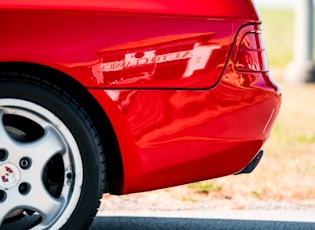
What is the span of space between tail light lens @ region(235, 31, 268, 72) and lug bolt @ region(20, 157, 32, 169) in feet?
3.37

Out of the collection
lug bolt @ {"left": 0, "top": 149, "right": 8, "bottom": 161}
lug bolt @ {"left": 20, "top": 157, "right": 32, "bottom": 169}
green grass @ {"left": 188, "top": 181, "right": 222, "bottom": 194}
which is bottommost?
green grass @ {"left": 188, "top": 181, "right": 222, "bottom": 194}

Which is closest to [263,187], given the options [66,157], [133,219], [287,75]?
[133,219]

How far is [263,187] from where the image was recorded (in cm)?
658

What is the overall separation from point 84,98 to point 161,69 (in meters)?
0.38

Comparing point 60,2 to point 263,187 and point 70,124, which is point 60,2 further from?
point 263,187

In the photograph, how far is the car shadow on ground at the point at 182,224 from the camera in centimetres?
523

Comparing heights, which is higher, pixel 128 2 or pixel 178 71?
pixel 128 2

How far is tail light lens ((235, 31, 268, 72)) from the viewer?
4.34 m

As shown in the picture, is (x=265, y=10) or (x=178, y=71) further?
(x=265, y=10)

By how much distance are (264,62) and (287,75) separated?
1889cm

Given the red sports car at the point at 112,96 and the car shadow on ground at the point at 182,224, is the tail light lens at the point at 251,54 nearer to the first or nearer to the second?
the red sports car at the point at 112,96

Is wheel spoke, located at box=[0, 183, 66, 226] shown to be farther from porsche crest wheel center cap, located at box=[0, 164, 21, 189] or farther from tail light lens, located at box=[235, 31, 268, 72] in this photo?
tail light lens, located at box=[235, 31, 268, 72]

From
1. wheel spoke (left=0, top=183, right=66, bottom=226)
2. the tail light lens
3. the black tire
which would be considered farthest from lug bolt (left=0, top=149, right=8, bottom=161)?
the tail light lens

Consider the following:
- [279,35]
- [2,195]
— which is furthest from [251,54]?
[279,35]
